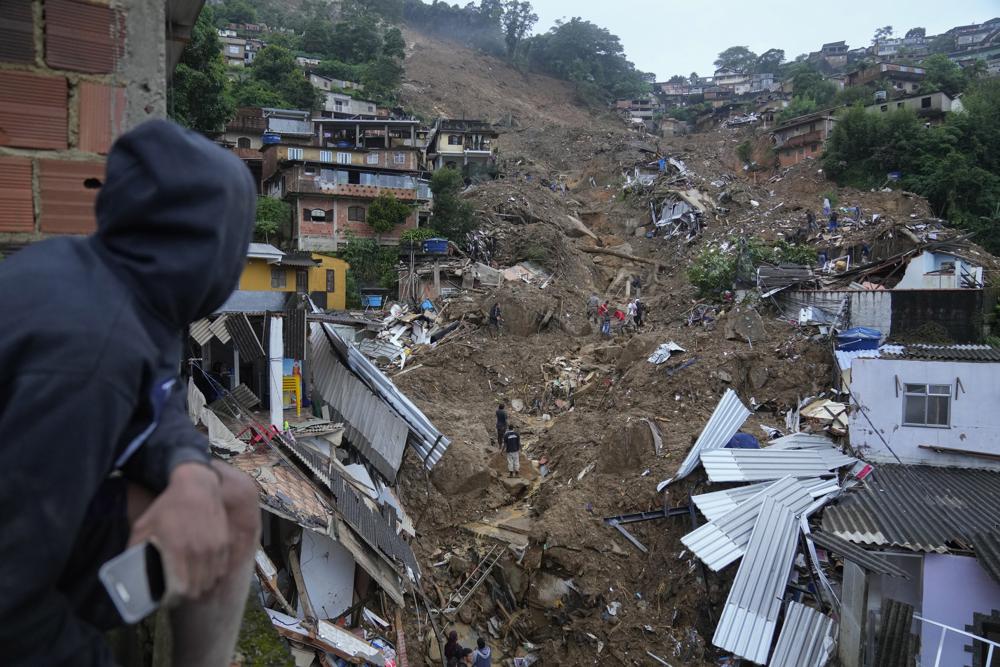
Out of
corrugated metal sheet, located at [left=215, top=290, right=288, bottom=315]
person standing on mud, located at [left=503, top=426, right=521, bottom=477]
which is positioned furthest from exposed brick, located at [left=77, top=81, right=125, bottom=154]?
person standing on mud, located at [left=503, top=426, right=521, bottom=477]

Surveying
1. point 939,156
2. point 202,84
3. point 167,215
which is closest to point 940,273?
point 939,156

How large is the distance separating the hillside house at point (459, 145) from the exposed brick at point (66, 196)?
37.8m

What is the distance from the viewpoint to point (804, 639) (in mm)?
8695

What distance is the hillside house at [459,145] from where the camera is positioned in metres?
39.3

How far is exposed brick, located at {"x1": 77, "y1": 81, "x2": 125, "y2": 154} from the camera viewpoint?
231 centimetres

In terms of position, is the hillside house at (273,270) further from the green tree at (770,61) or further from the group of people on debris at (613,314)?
the green tree at (770,61)

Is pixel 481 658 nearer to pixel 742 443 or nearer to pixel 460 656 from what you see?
pixel 460 656

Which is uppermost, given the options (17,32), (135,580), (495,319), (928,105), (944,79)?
(944,79)

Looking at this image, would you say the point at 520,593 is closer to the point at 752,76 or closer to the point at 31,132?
the point at 31,132

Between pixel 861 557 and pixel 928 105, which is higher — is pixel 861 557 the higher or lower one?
the lower one

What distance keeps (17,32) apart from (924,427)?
40.3 feet

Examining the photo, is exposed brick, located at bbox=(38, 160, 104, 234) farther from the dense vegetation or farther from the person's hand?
the dense vegetation

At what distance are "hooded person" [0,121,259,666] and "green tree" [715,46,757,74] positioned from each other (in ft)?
309

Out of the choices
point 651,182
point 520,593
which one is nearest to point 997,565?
point 520,593
